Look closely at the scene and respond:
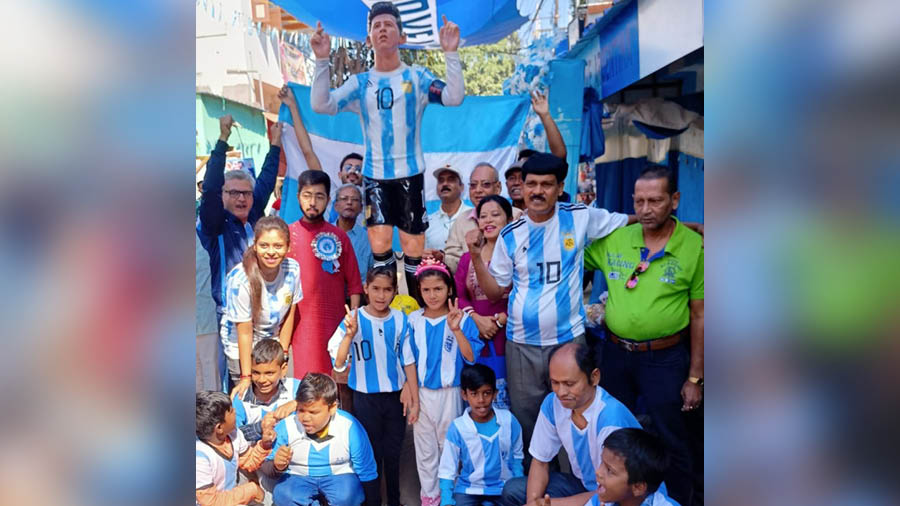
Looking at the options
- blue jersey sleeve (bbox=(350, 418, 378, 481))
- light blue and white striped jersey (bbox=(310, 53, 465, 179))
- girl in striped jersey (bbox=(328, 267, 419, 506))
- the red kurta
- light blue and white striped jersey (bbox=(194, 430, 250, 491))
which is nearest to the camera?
light blue and white striped jersey (bbox=(194, 430, 250, 491))

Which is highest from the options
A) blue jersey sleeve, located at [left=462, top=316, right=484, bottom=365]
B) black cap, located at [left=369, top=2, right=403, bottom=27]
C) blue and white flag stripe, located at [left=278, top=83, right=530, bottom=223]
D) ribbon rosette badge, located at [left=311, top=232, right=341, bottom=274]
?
black cap, located at [left=369, top=2, right=403, bottom=27]

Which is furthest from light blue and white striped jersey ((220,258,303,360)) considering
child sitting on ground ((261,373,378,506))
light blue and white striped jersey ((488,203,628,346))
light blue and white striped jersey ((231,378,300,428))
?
light blue and white striped jersey ((488,203,628,346))

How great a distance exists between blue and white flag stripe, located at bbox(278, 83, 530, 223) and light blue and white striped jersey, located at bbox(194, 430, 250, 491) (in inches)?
53.0

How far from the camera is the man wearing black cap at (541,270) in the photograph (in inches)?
123

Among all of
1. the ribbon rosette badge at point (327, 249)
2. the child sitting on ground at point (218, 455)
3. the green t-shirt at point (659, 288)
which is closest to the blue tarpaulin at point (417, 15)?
the ribbon rosette badge at point (327, 249)

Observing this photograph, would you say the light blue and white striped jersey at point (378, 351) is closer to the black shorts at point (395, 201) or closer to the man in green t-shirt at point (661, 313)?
the black shorts at point (395, 201)

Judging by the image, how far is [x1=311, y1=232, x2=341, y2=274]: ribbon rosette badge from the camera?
3443mm

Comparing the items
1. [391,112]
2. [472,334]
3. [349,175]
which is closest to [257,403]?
[472,334]

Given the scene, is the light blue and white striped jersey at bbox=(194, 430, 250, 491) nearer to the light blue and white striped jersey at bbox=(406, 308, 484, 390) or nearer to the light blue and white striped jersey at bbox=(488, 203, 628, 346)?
the light blue and white striped jersey at bbox=(406, 308, 484, 390)
